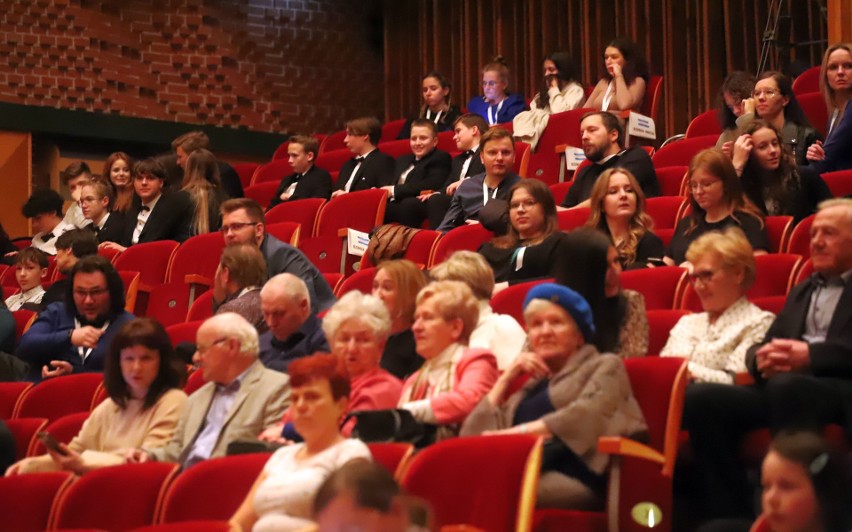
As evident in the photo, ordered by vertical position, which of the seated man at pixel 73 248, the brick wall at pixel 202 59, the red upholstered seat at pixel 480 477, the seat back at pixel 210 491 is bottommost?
the seat back at pixel 210 491

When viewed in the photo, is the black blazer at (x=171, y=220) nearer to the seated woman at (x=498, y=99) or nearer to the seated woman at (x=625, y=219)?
the seated woman at (x=498, y=99)

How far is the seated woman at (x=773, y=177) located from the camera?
14.4ft

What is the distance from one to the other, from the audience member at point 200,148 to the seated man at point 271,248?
1702 millimetres

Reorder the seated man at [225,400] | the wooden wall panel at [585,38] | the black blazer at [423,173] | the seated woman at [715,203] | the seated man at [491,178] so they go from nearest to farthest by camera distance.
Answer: the seated man at [225,400] → the seated woman at [715,203] → the seated man at [491,178] → the black blazer at [423,173] → the wooden wall panel at [585,38]

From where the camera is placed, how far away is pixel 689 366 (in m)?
3.28

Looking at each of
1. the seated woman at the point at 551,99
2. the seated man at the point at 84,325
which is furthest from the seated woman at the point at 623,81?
the seated man at the point at 84,325

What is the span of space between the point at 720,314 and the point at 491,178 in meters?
2.12

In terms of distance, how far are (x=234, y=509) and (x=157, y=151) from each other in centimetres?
604

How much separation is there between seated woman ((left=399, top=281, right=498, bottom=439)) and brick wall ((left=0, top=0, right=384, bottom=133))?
5655mm

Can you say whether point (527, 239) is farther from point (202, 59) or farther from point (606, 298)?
point (202, 59)

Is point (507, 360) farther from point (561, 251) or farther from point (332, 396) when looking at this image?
point (332, 396)

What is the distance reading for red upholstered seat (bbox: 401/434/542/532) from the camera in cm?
272

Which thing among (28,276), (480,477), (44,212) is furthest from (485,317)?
(44,212)

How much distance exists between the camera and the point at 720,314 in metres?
→ 3.38
